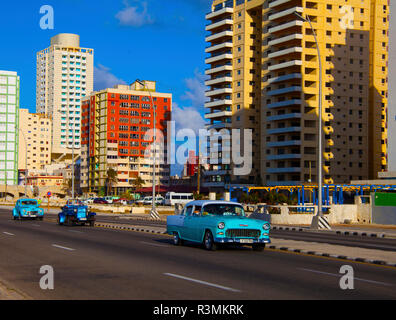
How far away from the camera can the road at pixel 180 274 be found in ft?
32.6

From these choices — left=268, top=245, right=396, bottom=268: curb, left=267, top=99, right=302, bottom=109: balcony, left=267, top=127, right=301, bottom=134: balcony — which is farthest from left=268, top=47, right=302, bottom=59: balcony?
left=268, top=245, right=396, bottom=268: curb

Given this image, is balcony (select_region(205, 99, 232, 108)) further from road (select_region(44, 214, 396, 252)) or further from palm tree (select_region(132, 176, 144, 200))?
road (select_region(44, 214, 396, 252))

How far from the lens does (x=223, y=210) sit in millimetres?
18578

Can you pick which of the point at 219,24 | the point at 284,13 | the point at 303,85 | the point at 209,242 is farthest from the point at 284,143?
the point at 209,242

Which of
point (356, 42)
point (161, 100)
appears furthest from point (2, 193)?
point (356, 42)

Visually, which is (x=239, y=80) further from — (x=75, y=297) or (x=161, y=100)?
(x=75, y=297)

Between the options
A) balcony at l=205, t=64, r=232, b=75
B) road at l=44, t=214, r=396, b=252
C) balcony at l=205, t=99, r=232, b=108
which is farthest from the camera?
balcony at l=205, t=64, r=232, b=75

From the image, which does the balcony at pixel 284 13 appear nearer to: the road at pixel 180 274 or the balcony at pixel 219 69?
the balcony at pixel 219 69

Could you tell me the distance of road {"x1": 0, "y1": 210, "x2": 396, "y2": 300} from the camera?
992 cm

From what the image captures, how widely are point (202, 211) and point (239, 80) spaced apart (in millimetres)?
99960

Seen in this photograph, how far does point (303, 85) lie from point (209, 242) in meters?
87.5

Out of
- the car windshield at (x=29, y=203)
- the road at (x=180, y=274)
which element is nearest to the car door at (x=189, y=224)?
the road at (x=180, y=274)

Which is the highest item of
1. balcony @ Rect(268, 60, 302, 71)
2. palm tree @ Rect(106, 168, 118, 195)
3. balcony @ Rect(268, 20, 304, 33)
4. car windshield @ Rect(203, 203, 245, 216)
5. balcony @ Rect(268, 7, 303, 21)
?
balcony @ Rect(268, 7, 303, 21)
